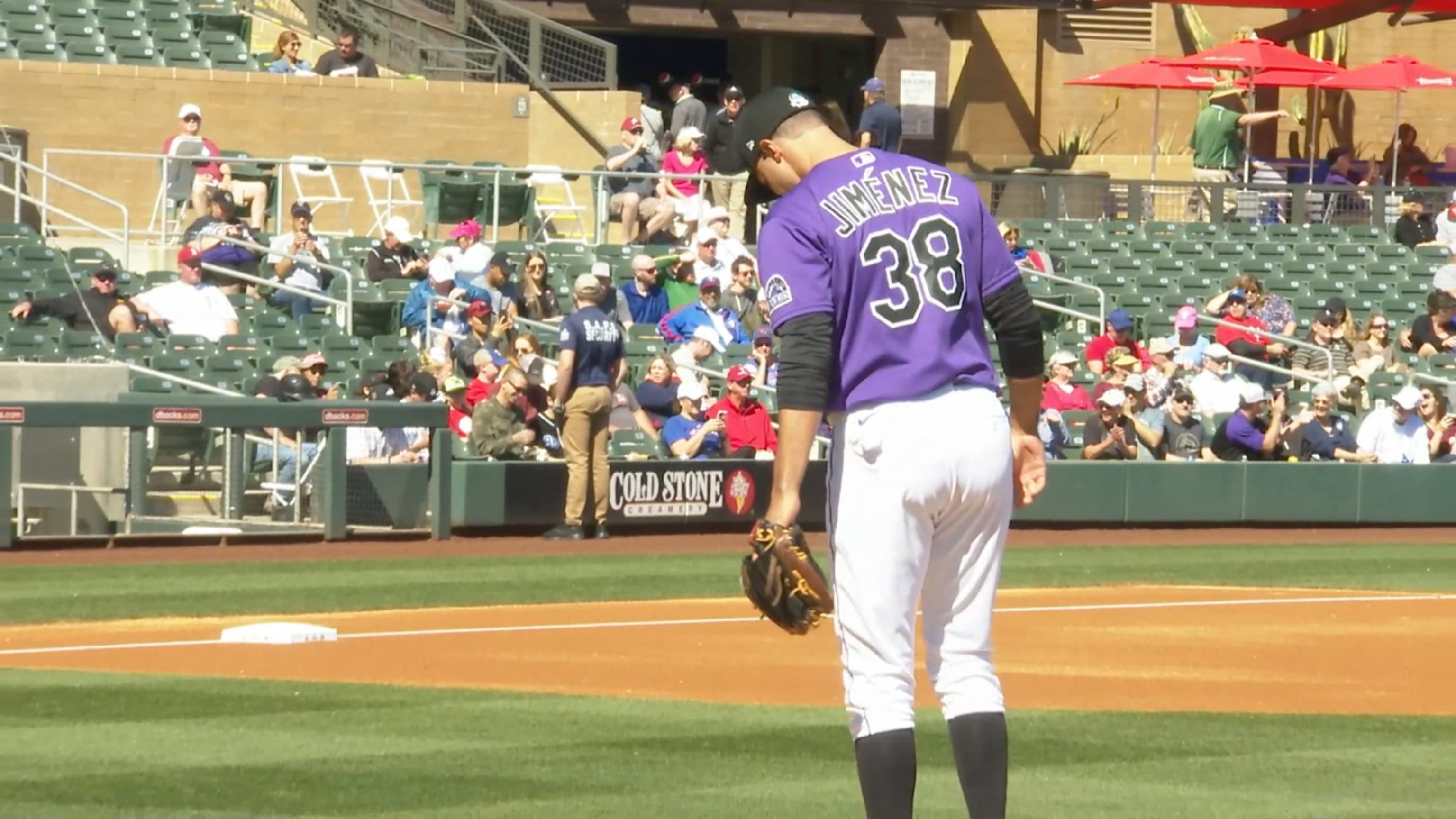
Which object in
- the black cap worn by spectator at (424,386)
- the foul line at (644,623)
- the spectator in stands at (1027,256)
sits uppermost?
the spectator in stands at (1027,256)

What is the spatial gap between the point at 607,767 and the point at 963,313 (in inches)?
106

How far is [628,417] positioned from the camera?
691 inches

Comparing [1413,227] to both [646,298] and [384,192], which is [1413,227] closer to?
[646,298]

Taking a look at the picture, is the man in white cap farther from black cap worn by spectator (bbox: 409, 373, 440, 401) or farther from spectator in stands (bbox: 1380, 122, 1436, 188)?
spectator in stands (bbox: 1380, 122, 1436, 188)

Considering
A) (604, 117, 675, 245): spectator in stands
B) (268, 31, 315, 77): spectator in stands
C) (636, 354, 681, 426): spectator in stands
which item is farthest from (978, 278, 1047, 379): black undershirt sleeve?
(268, 31, 315, 77): spectator in stands

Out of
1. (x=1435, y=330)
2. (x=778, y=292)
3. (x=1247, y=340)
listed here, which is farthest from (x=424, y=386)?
(x=778, y=292)

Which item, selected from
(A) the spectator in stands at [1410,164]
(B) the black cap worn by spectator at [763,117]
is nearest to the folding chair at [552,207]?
(A) the spectator in stands at [1410,164]

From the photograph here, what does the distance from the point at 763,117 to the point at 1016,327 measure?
764mm

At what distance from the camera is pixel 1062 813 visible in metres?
6.50

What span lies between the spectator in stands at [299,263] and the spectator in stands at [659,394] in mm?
2990

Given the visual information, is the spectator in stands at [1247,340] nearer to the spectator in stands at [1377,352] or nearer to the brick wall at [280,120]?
the spectator in stands at [1377,352]

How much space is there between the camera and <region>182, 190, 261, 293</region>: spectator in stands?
1881 centimetres

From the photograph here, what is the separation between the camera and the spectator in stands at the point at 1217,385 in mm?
19516

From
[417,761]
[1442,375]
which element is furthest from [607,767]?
[1442,375]
